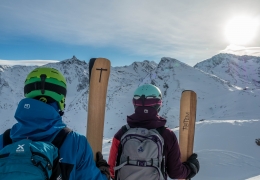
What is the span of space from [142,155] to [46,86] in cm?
161

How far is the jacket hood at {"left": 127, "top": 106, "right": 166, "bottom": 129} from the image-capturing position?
3.45 meters

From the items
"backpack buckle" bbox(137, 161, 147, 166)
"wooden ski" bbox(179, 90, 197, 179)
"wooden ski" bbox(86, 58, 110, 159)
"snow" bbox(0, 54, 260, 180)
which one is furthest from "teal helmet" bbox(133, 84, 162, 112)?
"snow" bbox(0, 54, 260, 180)

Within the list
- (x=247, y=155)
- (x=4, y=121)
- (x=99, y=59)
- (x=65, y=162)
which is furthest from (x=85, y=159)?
(x=4, y=121)

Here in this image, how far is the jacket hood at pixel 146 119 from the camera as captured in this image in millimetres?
3445

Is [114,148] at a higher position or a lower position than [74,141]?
lower

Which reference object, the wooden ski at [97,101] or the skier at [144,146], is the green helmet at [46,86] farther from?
the wooden ski at [97,101]

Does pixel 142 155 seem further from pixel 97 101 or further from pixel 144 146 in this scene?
pixel 97 101

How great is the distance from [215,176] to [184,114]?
22.0 feet

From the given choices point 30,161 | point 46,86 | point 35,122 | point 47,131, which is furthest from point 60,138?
point 46,86

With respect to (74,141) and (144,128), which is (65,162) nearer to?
(74,141)

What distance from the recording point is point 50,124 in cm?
216

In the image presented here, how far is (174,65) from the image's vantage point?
392 feet

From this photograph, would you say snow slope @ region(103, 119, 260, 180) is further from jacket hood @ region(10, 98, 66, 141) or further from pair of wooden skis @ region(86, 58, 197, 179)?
jacket hood @ region(10, 98, 66, 141)

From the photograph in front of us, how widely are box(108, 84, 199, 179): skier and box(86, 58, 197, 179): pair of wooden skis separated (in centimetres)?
94
